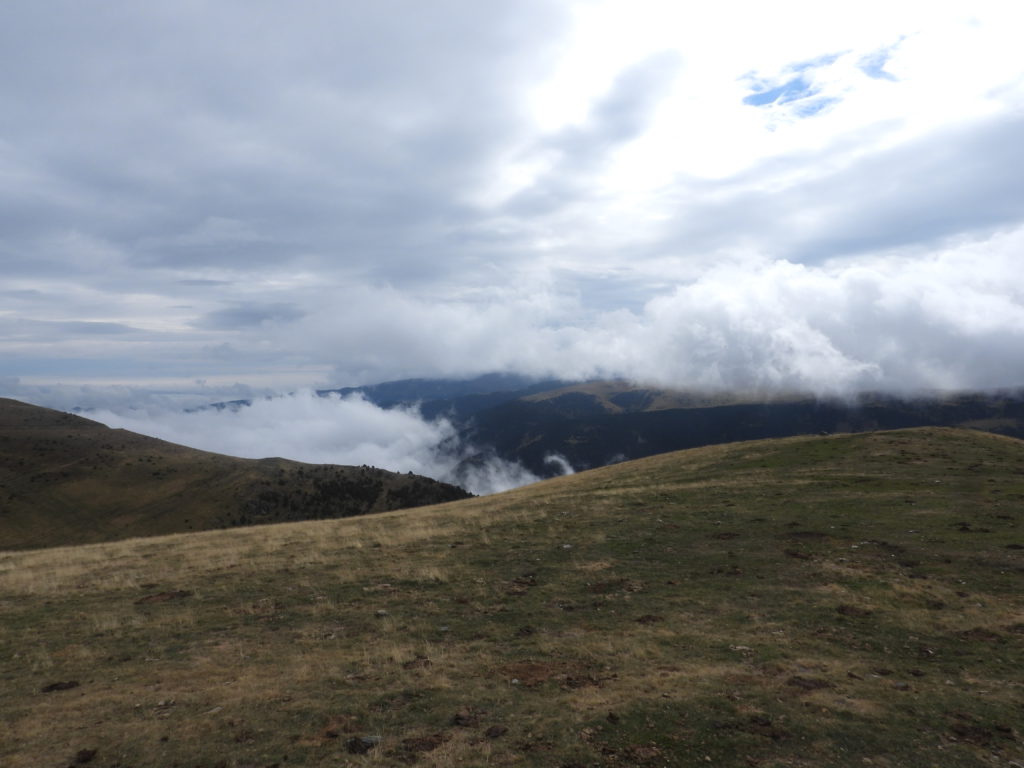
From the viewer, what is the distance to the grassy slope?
9984mm

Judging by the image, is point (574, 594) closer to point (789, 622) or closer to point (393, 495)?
point (789, 622)

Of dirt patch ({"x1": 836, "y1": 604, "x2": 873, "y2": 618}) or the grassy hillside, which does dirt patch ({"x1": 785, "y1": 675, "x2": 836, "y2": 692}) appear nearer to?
dirt patch ({"x1": 836, "y1": 604, "x2": 873, "y2": 618})

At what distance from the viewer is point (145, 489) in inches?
4043

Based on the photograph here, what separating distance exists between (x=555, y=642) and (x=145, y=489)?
371 feet

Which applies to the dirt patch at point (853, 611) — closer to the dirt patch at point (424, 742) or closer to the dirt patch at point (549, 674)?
the dirt patch at point (549, 674)

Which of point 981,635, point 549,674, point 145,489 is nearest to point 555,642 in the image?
point 549,674

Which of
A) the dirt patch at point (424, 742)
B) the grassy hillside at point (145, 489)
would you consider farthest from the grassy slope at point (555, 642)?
the grassy hillside at point (145, 489)

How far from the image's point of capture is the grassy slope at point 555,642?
9.98 metres

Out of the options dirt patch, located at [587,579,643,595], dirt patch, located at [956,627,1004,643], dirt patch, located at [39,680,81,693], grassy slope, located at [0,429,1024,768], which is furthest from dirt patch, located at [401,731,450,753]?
dirt patch, located at [956,627,1004,643]

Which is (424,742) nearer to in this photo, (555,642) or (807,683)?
(555,642)

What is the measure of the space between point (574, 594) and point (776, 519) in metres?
13.1

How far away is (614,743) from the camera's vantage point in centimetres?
972

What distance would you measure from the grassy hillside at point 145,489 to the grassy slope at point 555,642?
72.0 m

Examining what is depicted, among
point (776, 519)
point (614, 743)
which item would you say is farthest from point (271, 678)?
point (776, 519)
